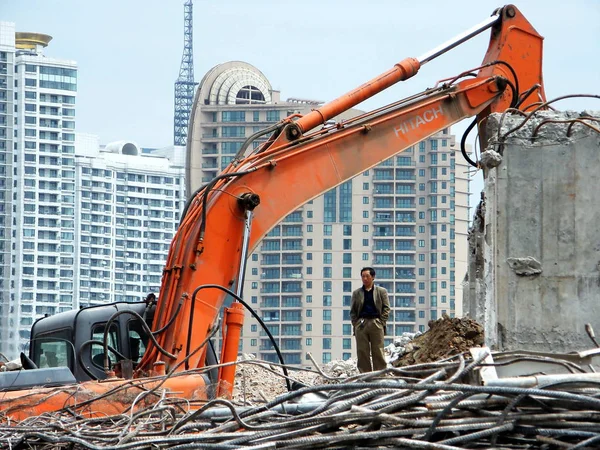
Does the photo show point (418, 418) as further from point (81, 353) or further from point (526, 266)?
point (81, 353)

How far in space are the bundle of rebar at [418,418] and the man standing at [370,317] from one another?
6982 millimetres

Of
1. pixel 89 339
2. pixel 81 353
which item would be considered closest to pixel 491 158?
pixel 81 353

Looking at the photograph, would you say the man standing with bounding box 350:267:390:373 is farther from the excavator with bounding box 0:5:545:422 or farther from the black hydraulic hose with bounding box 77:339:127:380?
the black hydraulic hose with bounding box 77:339:127:380

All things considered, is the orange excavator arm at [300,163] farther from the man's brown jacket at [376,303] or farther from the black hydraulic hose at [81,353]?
the man's brown jacket at [376,303]

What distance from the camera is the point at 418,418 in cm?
530

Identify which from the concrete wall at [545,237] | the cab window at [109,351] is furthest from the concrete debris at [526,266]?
the cab window at [109,351]

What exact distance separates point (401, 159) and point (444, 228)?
19.5 ft

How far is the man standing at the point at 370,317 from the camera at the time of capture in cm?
1302

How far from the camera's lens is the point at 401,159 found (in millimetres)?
95062

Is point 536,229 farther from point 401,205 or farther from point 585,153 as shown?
point 401,205

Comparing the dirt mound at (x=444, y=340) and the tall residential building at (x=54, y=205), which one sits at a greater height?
the tall residential building at (x=54, y=205)

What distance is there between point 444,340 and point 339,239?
79.7 meters

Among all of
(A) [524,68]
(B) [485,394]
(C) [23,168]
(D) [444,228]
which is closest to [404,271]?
(D) [444,228]

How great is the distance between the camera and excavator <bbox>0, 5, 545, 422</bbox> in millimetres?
11172
